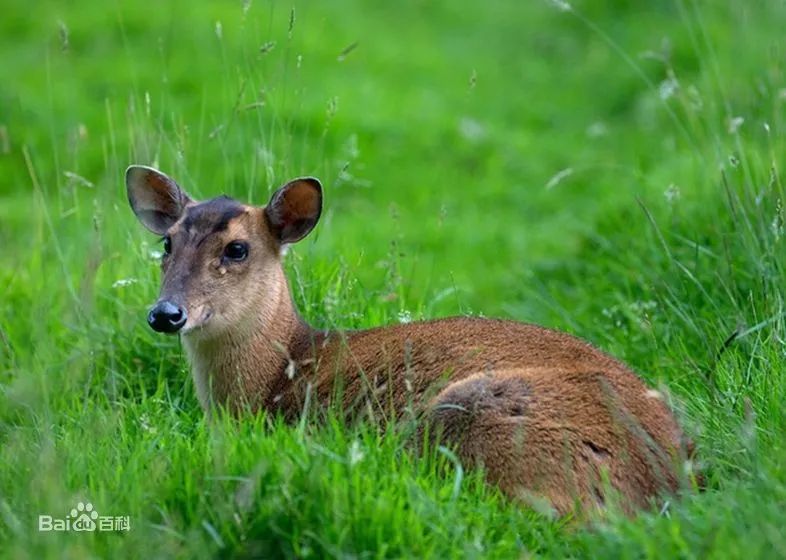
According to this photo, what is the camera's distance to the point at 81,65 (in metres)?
13.0

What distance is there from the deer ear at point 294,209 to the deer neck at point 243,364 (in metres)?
0.29

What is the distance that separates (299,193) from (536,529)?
6.44ft

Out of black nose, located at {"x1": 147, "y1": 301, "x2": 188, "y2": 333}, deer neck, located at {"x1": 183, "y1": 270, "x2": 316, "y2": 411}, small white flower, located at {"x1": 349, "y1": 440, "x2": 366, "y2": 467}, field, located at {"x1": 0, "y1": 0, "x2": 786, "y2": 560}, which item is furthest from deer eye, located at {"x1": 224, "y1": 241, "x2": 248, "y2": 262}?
small white flower, located at {"x1": 349, "y1": 440, "x2": 366, "y2": 467}

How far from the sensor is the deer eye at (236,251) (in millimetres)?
5766

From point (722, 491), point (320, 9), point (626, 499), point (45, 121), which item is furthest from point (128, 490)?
point (320, 9)

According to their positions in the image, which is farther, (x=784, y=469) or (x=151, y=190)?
(x=151, y=190)

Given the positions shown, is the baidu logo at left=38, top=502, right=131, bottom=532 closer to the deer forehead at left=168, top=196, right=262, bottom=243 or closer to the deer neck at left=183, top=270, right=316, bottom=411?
the deer neck at left=183, top=270, right=316, bottom=411

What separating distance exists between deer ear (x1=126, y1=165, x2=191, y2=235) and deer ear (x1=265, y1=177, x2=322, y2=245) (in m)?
0.43

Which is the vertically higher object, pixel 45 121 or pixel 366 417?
pixel 366 417

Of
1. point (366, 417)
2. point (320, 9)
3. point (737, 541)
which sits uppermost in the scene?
point (737, 541)

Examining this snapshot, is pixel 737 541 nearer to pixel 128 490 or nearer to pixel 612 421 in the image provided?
pixel 612 421

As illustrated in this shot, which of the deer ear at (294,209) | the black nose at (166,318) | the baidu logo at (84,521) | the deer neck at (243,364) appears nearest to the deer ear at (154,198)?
the deer ear at (294,209)

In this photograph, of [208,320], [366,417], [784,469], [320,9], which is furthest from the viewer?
[320,9]

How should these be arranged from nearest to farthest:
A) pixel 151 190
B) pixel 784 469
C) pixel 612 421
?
pixel 784 469
pixel 612 421
pixel 151 190
